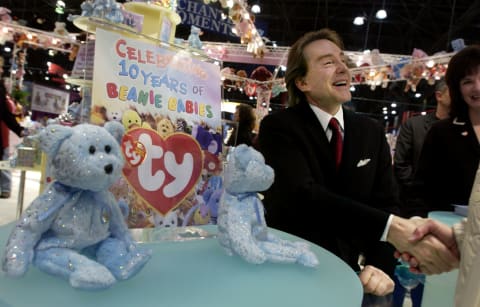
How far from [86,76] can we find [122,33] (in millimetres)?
150

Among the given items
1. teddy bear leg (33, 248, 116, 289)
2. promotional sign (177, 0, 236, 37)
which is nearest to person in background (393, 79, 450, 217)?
promotional sign (177, 0, 236, 37)

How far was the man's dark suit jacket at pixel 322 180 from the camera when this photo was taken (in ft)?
4.58

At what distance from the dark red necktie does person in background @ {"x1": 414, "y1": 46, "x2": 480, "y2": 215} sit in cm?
72

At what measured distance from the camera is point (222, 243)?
96 centimetres

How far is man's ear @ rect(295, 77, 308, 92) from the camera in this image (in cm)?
170

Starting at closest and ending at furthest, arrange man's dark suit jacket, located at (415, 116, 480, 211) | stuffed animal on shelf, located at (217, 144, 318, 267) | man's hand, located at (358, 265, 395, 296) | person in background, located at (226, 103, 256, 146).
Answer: stuffed animal on shelf, located at (217, 144, 318, 267) → man's hand, located at (358, 265, 395, 296) → man's dark suit jacket, located at (415, 116, 480, 211) → person in background, located at (226, 103, 256, 146)

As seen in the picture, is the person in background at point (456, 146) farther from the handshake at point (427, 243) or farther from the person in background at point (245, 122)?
the person in background at point (245, 122)

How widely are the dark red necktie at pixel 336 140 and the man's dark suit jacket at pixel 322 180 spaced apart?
2 centimetres

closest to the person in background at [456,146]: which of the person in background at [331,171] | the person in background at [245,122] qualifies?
the person in background at [331,171]

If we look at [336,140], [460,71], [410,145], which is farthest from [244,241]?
[410,145]

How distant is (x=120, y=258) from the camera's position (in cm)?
75

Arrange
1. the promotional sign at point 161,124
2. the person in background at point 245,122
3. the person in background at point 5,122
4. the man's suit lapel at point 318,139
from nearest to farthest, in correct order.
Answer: the promotional sign at point 161,124
the man's suit lapel at point 318,139
the person in background at point 245,122
the person in background at point 5,122

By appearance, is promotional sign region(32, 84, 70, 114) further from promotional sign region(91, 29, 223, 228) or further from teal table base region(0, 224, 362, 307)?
teal table base region(0, 224, 362, 307)

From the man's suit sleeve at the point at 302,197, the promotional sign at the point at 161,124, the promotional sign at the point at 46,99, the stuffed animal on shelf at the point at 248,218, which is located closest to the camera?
the stuffed animal on shelf at the point at 248,218
